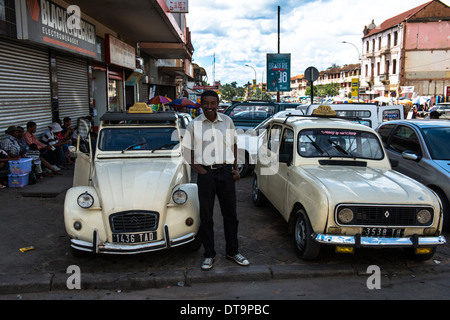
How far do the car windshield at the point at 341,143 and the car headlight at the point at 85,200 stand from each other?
2952 millimetres

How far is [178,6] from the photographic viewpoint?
1365cm

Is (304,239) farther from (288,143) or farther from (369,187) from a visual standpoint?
(288,143)

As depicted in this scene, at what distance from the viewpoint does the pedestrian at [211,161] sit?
4371 mm

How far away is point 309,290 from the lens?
13.3ft

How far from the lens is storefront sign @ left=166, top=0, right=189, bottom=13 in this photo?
1356cm

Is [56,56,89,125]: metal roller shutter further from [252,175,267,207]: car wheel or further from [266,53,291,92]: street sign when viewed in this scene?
[266,53,291,92]: street sign

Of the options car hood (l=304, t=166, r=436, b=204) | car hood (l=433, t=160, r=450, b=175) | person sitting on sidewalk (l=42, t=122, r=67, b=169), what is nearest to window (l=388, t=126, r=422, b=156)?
car hood (l=433, t=160, r=450, b=175)

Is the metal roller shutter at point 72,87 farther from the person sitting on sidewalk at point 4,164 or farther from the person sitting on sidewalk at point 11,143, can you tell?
the person sitting on sidewalk at point 4,164

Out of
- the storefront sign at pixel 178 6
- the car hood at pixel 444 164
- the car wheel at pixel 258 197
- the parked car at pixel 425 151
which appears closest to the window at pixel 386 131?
the parked car at pixel 425 151

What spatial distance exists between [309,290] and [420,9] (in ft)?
181

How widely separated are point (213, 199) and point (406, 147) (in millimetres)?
4447

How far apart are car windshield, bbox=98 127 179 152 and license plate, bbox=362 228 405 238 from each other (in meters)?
3.01
